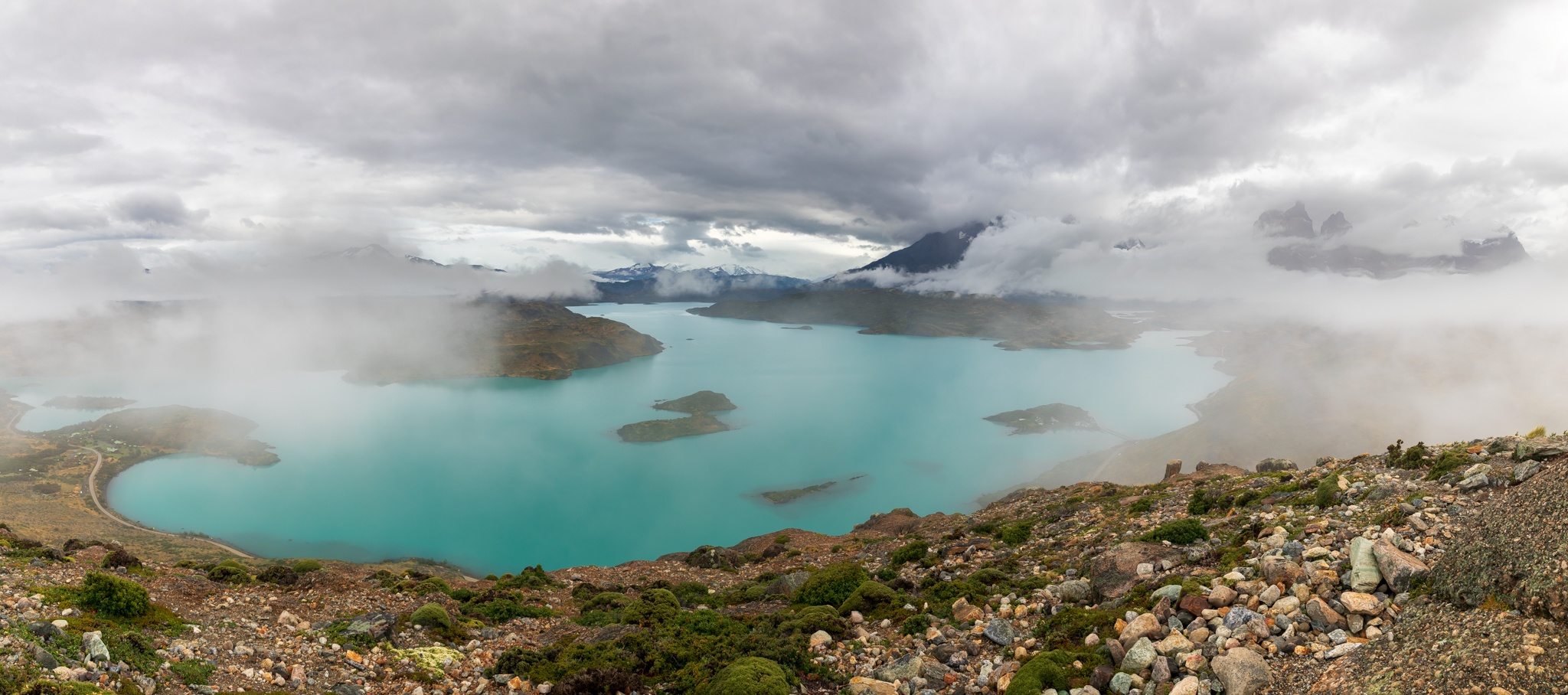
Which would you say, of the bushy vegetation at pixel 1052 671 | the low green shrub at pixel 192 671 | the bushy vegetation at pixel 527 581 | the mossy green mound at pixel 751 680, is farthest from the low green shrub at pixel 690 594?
the bushy vegetation at pixel 1052 671

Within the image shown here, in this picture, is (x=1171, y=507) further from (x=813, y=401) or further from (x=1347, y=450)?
(x=813, y=401)

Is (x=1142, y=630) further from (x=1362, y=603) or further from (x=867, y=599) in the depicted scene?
(x=867, y=599)

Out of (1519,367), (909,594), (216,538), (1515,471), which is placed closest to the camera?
(1515,471)

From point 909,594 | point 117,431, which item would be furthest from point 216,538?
point 909,594

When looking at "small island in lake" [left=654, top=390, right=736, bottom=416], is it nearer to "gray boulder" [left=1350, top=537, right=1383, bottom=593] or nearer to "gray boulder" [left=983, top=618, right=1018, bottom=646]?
"gray boulder" [left=983, top=618, right=1018, bottom=646]

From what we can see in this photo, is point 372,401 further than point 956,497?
Yes

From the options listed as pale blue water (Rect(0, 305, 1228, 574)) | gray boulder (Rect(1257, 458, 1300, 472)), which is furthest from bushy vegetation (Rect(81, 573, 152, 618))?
pale blue water (Rect(0, 305, 1228, 574))

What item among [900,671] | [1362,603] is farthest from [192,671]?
[1362,603]
